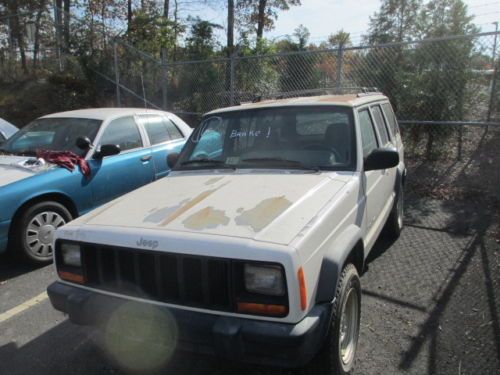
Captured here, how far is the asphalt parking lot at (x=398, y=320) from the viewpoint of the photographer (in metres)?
3.06

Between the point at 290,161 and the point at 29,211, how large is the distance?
296 cm

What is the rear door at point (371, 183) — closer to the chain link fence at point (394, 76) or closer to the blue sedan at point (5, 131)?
the chain link fence at point (394, 76)

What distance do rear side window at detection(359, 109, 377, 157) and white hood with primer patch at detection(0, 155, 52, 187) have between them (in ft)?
11.5

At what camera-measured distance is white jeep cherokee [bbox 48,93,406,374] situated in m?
2.30

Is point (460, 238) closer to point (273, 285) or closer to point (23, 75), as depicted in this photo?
point (273, 285)

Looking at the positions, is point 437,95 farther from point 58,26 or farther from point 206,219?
point 58,26

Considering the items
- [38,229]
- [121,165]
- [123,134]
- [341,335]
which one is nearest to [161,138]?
[123,134]

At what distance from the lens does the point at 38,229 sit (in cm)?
475

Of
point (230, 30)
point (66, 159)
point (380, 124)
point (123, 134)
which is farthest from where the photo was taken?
point (230, 30)

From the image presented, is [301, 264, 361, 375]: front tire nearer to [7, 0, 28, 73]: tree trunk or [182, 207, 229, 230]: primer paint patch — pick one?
[182, 207, 229, 230]: primer paint patch

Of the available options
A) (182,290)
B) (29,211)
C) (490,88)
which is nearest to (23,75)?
(29,211)

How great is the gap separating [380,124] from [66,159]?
3626 mm

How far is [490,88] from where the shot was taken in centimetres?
736

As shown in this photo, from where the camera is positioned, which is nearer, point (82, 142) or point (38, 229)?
point (38, 229)
